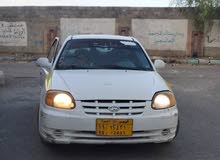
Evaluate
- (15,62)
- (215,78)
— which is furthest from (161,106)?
(15,62)

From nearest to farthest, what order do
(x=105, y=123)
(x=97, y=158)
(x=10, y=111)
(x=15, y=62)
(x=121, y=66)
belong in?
(x=105, y=123), (x=97, y=158), (x=121, y=66), (x=10, y=111), (x=15, y=62)

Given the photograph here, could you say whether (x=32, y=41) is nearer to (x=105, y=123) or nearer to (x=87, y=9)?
(x=87, y=9)

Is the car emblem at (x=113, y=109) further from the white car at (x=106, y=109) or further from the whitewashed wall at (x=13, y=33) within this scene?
the whitewashed wall at (x=13, y=33)

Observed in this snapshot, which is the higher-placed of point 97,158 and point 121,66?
point 121,66

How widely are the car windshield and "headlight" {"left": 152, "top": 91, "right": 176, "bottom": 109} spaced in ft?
3.08

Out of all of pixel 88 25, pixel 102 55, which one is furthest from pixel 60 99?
pixel 88 25

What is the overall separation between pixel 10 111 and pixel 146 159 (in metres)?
3.31

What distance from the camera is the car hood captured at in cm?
477

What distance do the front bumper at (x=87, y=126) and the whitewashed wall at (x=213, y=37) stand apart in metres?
14.7

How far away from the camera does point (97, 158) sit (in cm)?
495

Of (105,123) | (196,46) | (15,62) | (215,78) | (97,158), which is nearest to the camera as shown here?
(105,123)

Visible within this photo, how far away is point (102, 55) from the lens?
20.0 ft

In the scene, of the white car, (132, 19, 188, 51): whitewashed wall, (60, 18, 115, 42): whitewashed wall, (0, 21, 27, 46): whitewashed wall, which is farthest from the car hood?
(0, 21, 27, 46): whitewashed wall

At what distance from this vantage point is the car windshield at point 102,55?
19.3 feet
